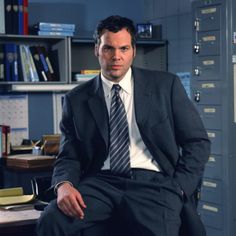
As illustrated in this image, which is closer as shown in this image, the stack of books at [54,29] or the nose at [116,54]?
the nose at [116,54]

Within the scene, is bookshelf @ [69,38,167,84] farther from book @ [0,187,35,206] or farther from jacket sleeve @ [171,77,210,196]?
jacket sleeve @ [171,77,210,196]

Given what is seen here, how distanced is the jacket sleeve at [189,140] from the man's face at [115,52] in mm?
198

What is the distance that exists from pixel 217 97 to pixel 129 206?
76.6 inches

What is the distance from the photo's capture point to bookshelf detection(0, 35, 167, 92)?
381 cm

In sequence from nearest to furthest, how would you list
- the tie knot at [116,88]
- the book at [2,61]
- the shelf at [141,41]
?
the tie knot at [116,88], the book at [2,61], the shelf at [141,41]

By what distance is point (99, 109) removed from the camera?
193 centimetres

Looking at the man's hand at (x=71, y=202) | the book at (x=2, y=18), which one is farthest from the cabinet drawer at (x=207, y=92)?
the man's hand at (x=71, y=202)

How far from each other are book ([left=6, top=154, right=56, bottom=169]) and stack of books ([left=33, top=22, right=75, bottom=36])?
969 mm

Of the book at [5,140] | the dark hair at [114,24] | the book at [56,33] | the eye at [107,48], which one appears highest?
the book at [56,33]

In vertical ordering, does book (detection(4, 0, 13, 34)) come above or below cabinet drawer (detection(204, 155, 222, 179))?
above

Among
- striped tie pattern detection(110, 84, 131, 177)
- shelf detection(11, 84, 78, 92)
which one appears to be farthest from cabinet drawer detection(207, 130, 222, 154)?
striped tie pattern detection(110, 84, 131, 177)

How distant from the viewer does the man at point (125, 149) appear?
69.8 inches

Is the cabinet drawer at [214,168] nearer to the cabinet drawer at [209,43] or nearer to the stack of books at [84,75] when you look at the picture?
the cabinet drawer at [209,43]

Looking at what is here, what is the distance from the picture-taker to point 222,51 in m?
3.52
